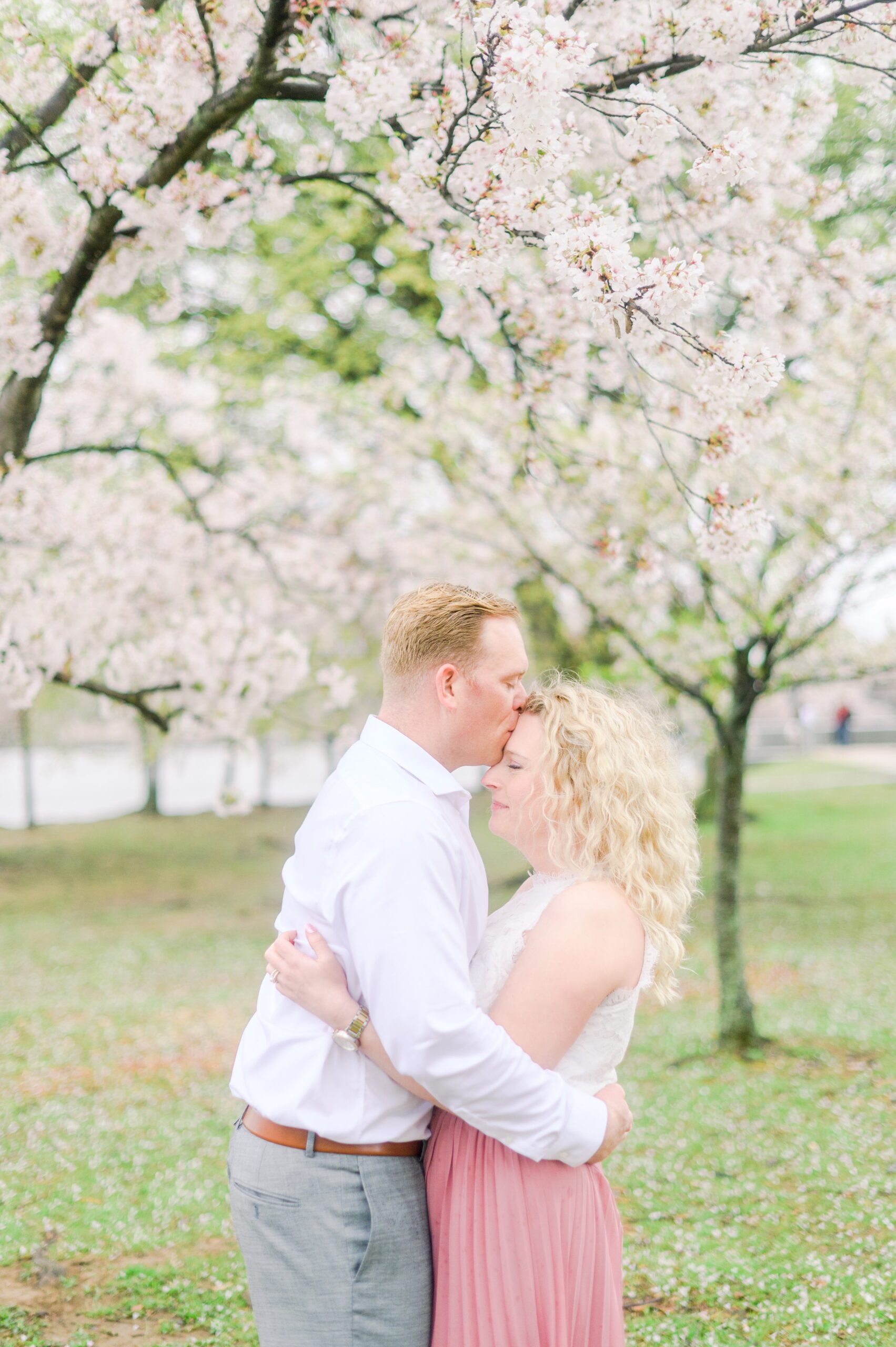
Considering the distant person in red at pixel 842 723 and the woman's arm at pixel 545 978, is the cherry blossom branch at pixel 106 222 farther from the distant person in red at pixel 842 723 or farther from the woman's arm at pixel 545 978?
the distant person in red at pixel 842 723

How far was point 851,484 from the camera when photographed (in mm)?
8438

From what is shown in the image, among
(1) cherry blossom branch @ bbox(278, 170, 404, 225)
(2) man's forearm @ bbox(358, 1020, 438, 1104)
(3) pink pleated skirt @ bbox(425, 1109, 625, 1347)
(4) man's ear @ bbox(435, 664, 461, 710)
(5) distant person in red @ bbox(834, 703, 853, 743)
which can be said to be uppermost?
(1) cherry blossom branch @ bbox(278, 170, 404, 225)

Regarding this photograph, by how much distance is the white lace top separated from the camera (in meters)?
2.45

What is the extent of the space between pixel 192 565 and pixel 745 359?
781 cm

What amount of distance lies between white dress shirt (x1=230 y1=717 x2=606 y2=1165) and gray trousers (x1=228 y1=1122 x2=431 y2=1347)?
87 mm

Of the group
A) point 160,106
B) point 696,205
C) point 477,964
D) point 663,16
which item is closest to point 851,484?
point 696,205

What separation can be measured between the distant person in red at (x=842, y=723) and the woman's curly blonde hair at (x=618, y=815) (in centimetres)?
3751

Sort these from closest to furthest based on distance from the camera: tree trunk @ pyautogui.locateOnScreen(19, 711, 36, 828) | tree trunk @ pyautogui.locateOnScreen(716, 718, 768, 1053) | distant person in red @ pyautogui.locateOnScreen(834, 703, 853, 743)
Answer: tree trunk @ pyautogui.locateOnScreen(716, 718, 768, 1053) → tree trunk @ pyautogui.locateOnScreen(19, 711, 36, 828) → distant person in red @ pyautogui.locateOnScreen(834, 703, 853, 743)

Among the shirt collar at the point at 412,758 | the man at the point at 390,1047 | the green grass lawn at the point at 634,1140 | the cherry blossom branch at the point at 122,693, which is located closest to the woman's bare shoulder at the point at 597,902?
the man at the point at 390,1047

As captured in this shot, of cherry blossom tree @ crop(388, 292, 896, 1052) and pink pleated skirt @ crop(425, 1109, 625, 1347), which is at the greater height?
cherry blossom tree @ crop(388, 292, 896, 1052)

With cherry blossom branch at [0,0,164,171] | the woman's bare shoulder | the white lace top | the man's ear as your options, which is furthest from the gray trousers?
cherry blossom branch at [0,0,164,171]

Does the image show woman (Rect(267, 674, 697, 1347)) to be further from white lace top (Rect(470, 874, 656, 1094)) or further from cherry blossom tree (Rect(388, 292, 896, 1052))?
cherry blossom tree (Rect(388, 292, 896, 1052))

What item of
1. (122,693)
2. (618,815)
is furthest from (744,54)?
(122,693)

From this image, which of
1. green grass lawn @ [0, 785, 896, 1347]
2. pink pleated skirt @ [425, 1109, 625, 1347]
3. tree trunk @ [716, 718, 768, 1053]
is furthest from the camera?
tree trunk @ [716, 718, 768, 1053]
